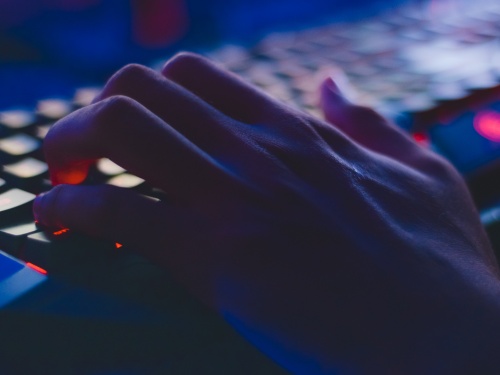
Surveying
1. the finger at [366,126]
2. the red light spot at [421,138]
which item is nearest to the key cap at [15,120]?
the finger at [366,126]

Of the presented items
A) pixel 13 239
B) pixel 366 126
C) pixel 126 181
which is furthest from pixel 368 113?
pixel 13 239

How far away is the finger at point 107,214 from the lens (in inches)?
15.7

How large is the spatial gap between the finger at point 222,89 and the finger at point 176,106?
0.13 feet

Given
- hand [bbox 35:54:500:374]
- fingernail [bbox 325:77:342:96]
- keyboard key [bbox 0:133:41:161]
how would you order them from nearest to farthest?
1. hand [bbox 35:54:500:374]
2. keyboard key [bbox 0:133:41:161]
3. fingernail [bbox 325:77:342:96]

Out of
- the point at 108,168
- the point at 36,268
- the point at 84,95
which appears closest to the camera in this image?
the point at 36,268

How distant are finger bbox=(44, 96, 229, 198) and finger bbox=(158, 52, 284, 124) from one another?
0.10m

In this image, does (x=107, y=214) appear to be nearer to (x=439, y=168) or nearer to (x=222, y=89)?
(x=222, y=89)

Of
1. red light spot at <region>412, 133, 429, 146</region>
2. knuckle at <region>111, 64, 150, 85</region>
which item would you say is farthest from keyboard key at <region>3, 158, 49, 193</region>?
red light spot at <region>412, 133, 429, 146</region>

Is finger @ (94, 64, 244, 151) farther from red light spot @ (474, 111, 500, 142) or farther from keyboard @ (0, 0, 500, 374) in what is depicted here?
red light spot @ (474, 111, 500, 142)

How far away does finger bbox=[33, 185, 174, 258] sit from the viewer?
400 mm

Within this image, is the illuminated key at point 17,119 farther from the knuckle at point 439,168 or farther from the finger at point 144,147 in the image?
the knuckle at point 439,168

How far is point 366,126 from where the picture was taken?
0.58 m

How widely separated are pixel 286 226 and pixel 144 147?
123 millimetres

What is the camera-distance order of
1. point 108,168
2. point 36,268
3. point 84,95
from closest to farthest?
point 36,268 → point 108,168 → point 84,95
